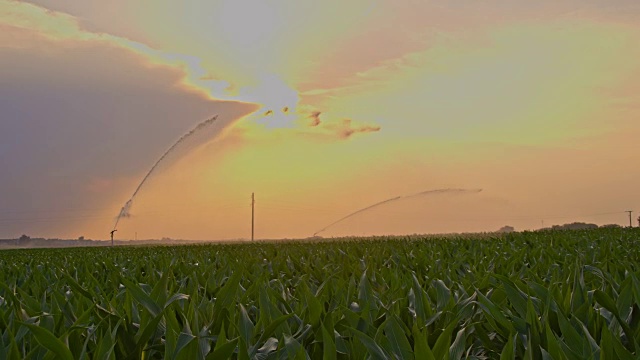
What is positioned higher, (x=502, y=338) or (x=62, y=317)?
(x=62, y=317)

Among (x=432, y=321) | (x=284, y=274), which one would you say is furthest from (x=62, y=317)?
(x=284, y=274)

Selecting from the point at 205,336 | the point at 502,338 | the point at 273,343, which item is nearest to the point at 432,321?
the point at 502,338

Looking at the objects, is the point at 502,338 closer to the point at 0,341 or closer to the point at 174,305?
the point at 174,305

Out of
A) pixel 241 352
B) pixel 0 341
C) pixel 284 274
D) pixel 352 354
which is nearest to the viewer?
pixel 241 352

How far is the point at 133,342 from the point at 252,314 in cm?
83

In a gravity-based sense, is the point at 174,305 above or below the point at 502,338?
above

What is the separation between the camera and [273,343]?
2.30 m

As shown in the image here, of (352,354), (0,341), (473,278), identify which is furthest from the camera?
(473,278)

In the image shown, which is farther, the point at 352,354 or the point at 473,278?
the point at 473,278

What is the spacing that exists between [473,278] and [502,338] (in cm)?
178

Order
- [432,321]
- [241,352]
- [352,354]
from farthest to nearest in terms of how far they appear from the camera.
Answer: [432,321] → [352,354] → [241,352]

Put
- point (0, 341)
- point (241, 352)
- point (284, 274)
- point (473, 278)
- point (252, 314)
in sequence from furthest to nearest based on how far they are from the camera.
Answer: point (284, 274) < point (473, 278) < point (252, 314) < point (0, 341) < point (241, 352)

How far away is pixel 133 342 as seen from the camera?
254cm

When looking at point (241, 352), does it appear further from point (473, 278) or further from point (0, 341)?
point (473, 278)
